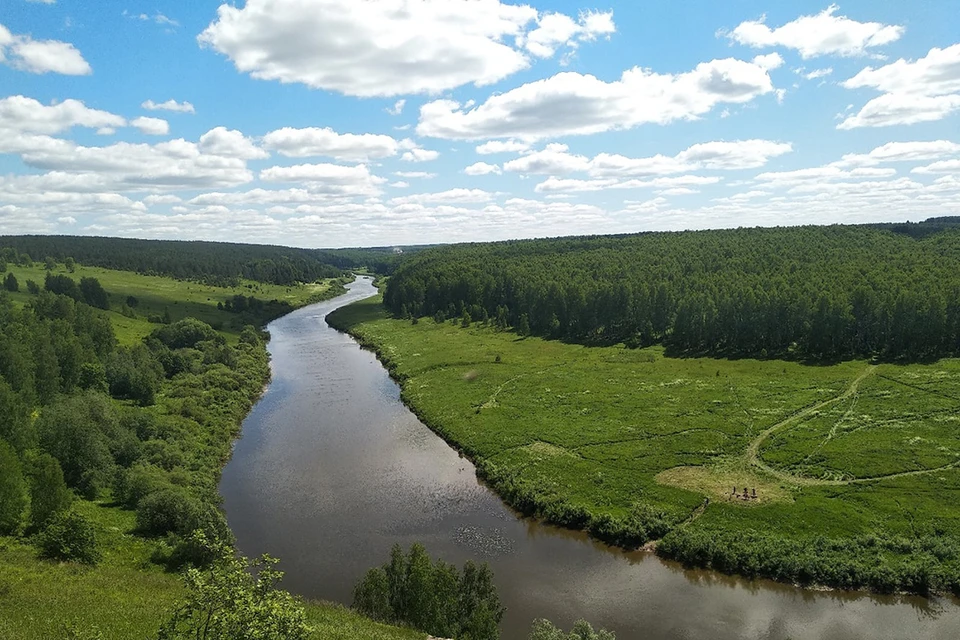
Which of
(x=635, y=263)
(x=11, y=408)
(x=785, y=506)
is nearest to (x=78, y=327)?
(x=11, y=408)

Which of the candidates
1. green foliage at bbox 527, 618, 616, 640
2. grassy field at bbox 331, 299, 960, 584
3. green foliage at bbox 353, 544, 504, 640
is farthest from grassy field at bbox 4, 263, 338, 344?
green foliage at bbox 527, 618, 616, 640

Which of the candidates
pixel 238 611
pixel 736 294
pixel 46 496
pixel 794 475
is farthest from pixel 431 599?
pixel 736 294

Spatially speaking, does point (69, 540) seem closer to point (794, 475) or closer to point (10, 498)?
point (10, 498)

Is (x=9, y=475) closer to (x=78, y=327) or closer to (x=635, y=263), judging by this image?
(x=78, y=327)

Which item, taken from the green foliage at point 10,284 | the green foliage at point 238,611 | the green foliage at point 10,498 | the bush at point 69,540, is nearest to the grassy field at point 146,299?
the green foliage at point 10,284

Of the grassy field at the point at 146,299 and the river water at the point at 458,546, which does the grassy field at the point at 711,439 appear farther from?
the grassy field at the point at 146,299
